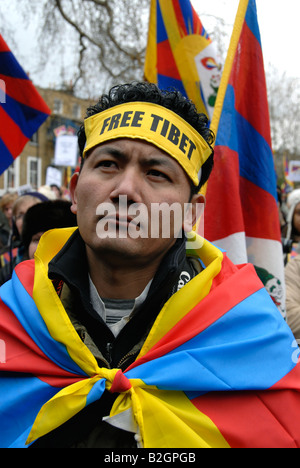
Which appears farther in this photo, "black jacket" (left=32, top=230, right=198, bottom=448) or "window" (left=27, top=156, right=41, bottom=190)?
"window" (left=27, top=156, right=41, bottom=190)

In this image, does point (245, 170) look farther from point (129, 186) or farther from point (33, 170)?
point (33, 170)

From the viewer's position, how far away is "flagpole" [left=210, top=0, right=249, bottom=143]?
2674mm

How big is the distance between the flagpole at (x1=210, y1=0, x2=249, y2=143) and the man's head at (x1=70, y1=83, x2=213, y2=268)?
3.00ft

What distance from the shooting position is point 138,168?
5.28 ft

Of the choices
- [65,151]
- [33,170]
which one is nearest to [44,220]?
[65,151]

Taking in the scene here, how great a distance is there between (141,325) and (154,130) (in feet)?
2.35

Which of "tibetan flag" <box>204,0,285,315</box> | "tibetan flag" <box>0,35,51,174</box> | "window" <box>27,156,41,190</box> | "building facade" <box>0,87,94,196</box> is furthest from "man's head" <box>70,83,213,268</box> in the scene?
"window" <box>27,156,41,190</box>

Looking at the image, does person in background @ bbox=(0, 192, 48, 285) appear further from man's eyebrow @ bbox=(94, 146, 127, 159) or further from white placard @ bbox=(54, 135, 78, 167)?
white placard @ bbox=(54, 135, 78, 167)

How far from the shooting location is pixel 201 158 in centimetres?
182

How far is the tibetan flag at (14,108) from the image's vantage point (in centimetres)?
301

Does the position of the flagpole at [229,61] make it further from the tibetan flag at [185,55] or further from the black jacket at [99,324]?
the black jacket at [99,324]

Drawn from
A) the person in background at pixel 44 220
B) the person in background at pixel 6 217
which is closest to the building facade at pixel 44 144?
the person in background at pixel 6 217

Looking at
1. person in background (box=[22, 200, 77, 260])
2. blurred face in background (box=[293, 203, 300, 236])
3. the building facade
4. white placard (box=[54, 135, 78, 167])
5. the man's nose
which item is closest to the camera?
the man's nose
